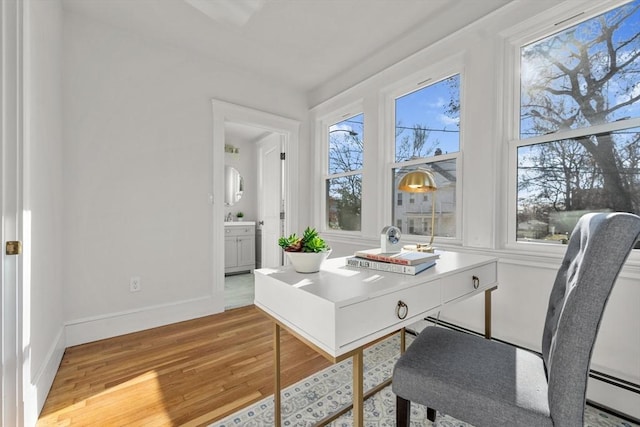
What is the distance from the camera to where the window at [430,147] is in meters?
2.25

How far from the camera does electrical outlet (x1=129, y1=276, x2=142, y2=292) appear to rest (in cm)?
248

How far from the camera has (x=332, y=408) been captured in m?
1.49

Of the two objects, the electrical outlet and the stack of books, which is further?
the electrical outlet

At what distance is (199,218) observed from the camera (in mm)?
2832

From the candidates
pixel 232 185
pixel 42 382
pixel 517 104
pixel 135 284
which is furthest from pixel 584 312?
pixel 232 185

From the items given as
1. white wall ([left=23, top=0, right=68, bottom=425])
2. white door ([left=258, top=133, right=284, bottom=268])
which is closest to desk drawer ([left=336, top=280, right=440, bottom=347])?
white wall ([left=23, top=0, right=68, bottom=425])

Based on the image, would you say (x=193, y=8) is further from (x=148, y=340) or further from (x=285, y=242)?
(x=148, y=340)

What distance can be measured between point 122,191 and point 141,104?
783 millimetres

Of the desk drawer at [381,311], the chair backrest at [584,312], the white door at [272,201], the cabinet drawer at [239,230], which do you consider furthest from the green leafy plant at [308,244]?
the cabinet drawer at [239,230]

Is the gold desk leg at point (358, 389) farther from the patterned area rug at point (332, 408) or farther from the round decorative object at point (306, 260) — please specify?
the patterned area rug at point (332, 408)

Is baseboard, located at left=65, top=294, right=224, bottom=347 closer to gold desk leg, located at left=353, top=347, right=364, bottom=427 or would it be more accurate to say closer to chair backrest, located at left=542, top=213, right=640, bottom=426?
gold desk leg, located at left=353, top=347, right=364, bottom=427

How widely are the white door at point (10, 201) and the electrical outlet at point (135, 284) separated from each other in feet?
4.33

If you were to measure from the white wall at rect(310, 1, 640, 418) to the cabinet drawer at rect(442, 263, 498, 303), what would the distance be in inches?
15.0

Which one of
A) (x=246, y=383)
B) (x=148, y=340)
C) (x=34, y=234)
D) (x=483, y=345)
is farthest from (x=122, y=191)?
(x=483, y=345)
